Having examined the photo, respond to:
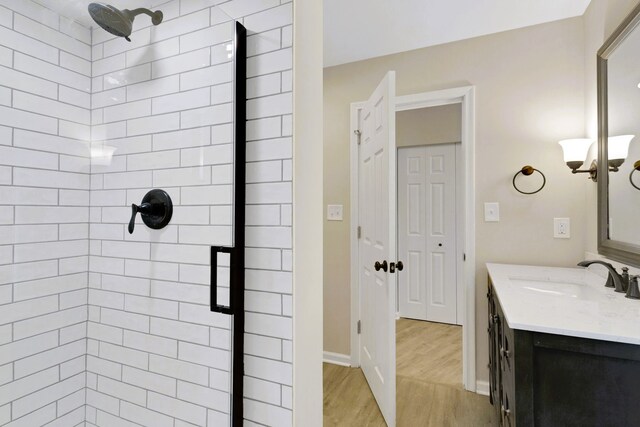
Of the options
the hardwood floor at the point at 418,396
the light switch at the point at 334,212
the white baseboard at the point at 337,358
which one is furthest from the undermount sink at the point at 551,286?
the white baseboard at the point at 337,358

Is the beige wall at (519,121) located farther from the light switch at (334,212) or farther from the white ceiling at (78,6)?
the white ceiling at (78,6)

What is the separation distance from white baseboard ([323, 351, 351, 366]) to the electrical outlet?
1.77 m

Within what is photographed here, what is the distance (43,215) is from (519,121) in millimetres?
2531

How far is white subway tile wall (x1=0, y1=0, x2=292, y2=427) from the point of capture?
3.19 ft

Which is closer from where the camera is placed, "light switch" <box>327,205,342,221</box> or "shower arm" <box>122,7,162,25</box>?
"shower arm" <box>122,7,162,25</box>

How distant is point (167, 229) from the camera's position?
102 cm

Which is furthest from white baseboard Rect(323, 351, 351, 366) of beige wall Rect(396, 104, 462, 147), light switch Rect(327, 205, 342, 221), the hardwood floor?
beige wall Rect(396, 104, 462, 147)

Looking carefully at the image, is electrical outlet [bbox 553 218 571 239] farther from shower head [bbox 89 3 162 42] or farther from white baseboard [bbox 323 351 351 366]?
shower head [bbox 89 3 162 42]

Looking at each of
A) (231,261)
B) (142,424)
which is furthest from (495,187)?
(142,424)

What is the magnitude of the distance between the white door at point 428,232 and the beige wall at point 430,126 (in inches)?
3.9

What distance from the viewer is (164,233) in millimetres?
1018

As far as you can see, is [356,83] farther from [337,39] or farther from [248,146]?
[248,146]

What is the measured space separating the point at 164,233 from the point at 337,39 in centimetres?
202

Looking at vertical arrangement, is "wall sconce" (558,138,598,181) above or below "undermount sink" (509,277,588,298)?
above
